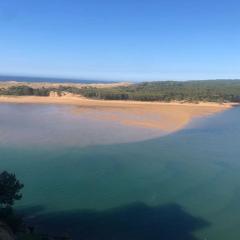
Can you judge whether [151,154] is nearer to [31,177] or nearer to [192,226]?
[31,177]

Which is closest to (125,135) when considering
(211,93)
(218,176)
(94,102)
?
(218,176)

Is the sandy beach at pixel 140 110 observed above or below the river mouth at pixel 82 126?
below

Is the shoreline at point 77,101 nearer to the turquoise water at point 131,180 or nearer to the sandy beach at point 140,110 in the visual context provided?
the sandy beach at point 140,110

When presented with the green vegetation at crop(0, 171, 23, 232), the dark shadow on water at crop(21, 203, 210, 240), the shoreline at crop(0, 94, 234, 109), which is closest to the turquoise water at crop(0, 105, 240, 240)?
the dark shadow on water at crop(21, 203, 210, 240)

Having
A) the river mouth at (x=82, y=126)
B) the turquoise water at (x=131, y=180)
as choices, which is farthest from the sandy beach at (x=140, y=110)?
the turquoise water at (x=131, y=180)

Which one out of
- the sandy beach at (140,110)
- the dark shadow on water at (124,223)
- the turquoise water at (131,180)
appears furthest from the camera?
the sandy beach at (140,110)

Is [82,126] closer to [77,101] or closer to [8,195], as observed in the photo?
[8,195]

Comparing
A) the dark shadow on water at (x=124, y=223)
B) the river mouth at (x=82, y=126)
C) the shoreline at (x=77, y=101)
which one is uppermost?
the dark shadow on water at (x=124, y=223)
